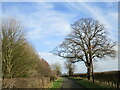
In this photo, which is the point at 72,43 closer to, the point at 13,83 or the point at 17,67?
the point at 17,67

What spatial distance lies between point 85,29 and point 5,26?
17.2 metres

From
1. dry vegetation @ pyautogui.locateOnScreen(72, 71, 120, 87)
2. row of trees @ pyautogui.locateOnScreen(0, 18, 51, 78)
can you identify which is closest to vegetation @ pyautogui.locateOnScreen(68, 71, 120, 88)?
dry vegetation @ pyautogui.locateOnScreen(72, 71, 120, 87)

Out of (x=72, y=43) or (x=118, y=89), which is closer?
(x=118, y=89)

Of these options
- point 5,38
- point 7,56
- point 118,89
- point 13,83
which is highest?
point 5,38

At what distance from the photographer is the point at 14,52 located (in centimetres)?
2203

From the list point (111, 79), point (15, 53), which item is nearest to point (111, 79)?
point (111, 79)

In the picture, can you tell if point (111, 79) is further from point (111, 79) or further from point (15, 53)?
point (15, 53)

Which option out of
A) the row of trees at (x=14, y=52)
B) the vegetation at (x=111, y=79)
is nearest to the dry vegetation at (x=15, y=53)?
the row of trees at (x=14, y=52)

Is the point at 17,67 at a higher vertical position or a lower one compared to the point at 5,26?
lower

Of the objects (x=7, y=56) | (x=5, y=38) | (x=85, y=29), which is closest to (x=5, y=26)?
(x=5, y=38)

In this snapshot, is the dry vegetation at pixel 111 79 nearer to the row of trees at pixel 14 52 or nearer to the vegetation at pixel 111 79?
the vegetation at pixel 111 79

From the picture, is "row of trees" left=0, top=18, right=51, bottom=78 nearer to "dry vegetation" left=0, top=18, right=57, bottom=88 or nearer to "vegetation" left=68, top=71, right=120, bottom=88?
"dry vegetation" left=0, top=18, right=57, bottom=88

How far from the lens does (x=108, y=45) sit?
33.3 meters

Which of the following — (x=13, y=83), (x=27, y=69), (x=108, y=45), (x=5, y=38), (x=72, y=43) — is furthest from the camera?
(x=72, y=43)
